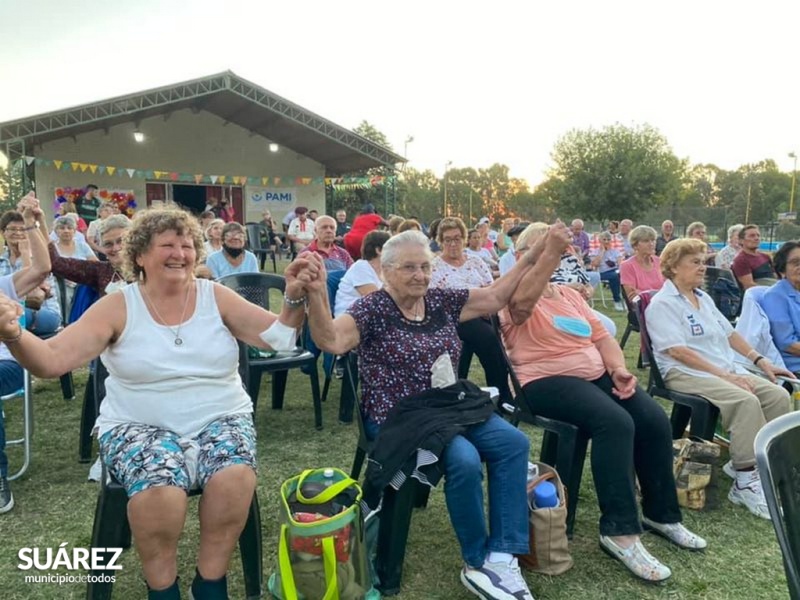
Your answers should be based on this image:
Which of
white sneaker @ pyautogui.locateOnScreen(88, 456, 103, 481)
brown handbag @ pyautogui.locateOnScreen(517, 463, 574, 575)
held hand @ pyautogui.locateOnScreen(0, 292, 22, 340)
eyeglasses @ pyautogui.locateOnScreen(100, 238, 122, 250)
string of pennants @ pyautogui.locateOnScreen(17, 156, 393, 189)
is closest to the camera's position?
held hand @ pyautogui.locateOnScreen(0, 292, 22, 340)

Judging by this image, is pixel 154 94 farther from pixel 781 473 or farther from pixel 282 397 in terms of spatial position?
pixel 781 473

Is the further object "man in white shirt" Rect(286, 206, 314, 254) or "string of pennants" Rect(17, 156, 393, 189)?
"string of pennants" Rect(17, 156, 393, 189)

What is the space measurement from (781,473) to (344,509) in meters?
1.41

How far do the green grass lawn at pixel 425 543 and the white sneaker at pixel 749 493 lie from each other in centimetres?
4

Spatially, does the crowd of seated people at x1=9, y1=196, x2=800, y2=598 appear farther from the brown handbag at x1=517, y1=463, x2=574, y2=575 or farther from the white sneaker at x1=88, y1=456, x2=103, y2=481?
the white sneaker at x1=88, y1=456, x2=103, y2=481

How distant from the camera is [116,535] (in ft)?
6.66

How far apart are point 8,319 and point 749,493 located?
3.23m

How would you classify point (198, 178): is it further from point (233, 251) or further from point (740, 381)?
point (740, 381)

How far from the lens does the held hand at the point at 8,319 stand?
1.71 m

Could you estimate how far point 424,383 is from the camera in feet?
8.00

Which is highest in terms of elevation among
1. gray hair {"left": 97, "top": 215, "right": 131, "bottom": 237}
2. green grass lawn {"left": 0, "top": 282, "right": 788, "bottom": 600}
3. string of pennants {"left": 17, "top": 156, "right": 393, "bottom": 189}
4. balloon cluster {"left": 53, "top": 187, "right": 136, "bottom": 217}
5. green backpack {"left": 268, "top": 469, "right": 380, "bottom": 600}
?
string of pennants {"left": 17, "top": 156, "right": 393, "bottom": 189}

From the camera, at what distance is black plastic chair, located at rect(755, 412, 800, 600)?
3.37ft

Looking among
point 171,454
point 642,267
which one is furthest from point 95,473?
point 642,267

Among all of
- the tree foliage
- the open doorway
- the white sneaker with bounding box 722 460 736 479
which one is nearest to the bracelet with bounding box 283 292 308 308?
the white sneaker with bounding box 722 460 736 479
